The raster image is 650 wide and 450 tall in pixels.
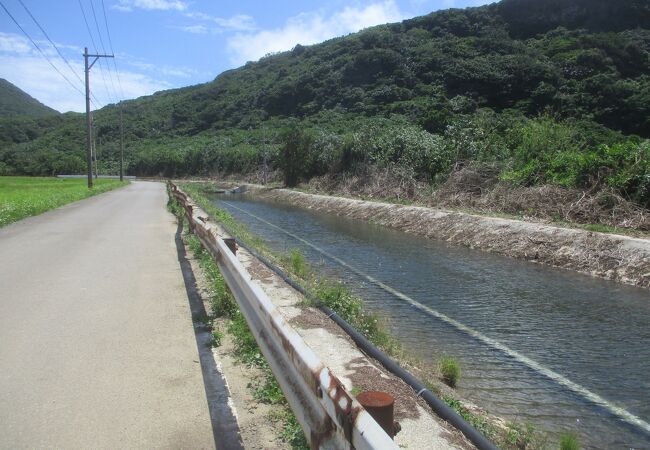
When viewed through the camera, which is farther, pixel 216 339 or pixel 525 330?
pixel 525 330

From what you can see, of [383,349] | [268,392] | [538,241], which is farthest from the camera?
[538,241]

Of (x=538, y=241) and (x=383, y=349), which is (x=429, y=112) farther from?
(x=383, y=349)

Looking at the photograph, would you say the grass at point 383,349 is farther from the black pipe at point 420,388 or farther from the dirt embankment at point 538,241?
the dirt embankment at point 538,241

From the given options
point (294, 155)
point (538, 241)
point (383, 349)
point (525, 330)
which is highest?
point (294, 155)

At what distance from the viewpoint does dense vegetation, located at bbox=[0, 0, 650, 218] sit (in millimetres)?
23391

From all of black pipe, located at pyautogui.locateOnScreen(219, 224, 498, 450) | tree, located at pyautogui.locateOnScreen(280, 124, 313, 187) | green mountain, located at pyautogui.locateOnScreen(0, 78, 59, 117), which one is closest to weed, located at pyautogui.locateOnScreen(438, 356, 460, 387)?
black pipe, located at pyautogui.locateOnScreen(219, 224, 498, 450)

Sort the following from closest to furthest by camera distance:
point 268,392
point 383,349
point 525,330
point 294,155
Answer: point 268,392
point 383,349
point 525,330
point 294,155

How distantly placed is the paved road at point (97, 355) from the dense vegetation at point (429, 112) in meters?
13.4

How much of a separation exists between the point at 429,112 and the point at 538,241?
34.1m

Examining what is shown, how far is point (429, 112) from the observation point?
46.2 metres

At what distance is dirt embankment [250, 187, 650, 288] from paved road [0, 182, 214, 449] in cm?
891

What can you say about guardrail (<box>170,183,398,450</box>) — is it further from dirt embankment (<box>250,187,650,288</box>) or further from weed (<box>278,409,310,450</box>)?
dirt embankment (<box>250,187,650,288</box>)

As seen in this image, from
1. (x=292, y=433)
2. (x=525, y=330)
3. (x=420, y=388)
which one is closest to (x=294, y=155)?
(x=525, y=330)

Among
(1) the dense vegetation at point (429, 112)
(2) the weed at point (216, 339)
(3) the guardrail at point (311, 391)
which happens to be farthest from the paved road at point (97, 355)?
(1) the dense vegetation at point (429, 112)
